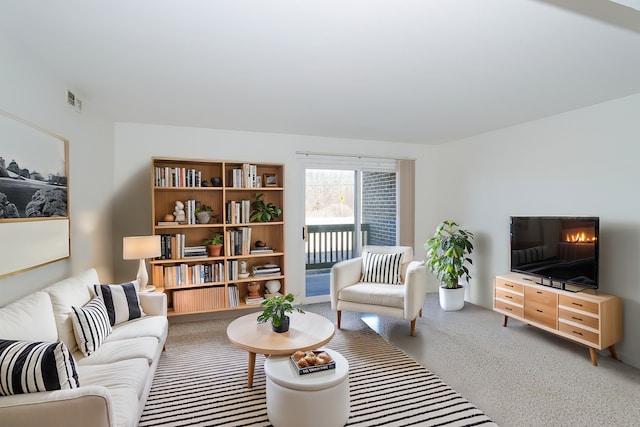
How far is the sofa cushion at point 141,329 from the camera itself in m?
2.37

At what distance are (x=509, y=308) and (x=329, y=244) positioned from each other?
7.60 ft

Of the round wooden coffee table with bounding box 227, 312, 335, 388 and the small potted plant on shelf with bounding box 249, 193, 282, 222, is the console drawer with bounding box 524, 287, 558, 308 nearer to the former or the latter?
the round wooden coffee table with bounding box 227, 312, 335, 388

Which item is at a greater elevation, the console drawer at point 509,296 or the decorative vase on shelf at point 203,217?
the decorative vase on shelf at point 203,217

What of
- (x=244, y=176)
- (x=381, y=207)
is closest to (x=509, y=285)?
(x=381, y=207)

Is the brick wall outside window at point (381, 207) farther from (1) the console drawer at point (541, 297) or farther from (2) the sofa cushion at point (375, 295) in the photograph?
(1) the console drawer at point (541, 297)

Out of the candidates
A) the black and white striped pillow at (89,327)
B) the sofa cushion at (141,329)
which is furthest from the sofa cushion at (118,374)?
the sofa cushion at (141,329)

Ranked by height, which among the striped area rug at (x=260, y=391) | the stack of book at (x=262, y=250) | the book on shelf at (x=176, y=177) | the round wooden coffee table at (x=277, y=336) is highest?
the book on shelf at (x=176, y=177)

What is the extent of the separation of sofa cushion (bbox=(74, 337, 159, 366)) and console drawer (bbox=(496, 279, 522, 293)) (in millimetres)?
3347

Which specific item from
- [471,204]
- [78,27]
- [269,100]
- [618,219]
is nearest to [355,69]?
[269,100]

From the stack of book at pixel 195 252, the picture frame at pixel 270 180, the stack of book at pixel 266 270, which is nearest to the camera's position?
the stack of book at pixel 195 252

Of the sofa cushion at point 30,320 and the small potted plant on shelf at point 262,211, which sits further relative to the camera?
the small potted plant on shelf at point 262,211

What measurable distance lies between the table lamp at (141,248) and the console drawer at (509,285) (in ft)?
11.7

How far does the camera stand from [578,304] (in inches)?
112

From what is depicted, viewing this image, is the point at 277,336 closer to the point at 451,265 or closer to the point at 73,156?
the point at 73,156
